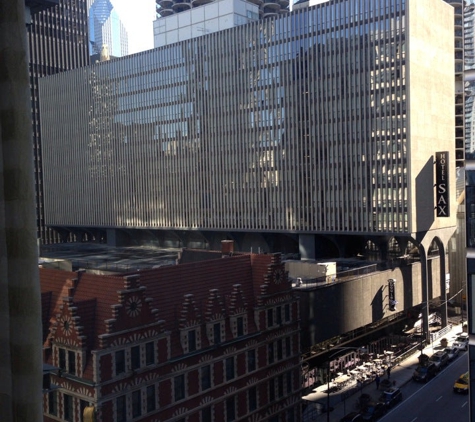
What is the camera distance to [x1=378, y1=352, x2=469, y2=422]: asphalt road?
58.2 meters

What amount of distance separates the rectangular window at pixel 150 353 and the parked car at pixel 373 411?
25.3m

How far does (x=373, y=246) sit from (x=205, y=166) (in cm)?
3426

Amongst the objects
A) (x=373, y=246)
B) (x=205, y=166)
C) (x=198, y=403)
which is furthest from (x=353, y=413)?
Result: (x=205, y=166)

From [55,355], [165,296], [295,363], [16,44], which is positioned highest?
[16,44]

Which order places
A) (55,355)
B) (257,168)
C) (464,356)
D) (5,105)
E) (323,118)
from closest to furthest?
(5,105) < (55,355) < (464,356) < (323,118) < (257,168)

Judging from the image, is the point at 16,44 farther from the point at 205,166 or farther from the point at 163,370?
the point at 205,166

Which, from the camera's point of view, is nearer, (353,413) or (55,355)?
(55,355)

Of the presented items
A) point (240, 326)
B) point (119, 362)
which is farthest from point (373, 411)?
point (119, 362)

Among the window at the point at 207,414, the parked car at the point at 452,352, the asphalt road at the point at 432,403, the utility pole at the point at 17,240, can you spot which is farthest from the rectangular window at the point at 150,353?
the parked car at the point at 452,352

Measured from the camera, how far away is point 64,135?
14388 cm

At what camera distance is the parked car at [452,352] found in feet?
256

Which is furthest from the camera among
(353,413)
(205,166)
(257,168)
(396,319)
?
(205,166)

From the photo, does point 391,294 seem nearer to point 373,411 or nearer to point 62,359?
point 373,411

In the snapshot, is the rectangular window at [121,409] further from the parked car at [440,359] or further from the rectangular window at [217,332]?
the parked car at [440,359]
